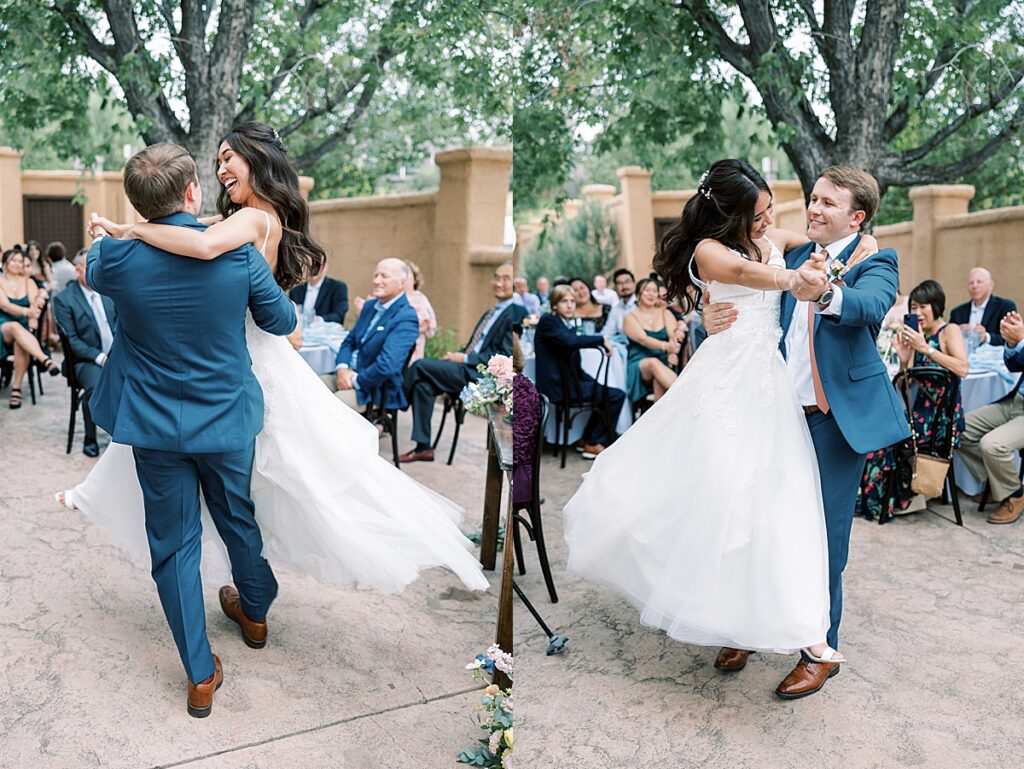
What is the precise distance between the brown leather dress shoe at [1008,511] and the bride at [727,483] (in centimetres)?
247

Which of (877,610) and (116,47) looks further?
(116,47)

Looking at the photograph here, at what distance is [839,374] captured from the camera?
2.68 metres

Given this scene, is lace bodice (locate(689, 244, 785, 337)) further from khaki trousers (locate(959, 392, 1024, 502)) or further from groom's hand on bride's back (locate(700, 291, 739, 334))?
khaki trousers (locate(959, 392, 1024, 502))

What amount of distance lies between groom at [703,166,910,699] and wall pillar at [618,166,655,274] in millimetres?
11721

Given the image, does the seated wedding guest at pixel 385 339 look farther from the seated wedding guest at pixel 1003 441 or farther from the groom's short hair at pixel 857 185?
the seated wedding guest at pixel 1003 441

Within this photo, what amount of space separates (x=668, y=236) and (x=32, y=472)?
4.05 meters

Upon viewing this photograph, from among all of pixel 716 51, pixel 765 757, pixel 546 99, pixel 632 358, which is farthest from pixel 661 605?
pixel 716 51

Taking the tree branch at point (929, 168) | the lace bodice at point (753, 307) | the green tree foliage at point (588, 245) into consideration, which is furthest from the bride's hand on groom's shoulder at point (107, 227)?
the green tree foliage at point (588, 245)

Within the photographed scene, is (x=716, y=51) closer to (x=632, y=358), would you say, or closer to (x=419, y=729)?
(x=632, y=358)

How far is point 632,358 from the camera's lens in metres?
6.37

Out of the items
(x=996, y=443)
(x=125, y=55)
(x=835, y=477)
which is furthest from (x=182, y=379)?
(x=125, y=55)

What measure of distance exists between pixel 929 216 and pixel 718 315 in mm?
6801

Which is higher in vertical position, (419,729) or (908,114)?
(908,114)

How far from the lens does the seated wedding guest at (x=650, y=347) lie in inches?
245
